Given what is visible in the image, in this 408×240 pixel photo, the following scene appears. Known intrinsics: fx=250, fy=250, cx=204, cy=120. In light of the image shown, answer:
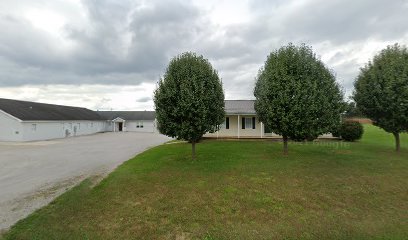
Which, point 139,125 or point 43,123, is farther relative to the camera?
point 139,125

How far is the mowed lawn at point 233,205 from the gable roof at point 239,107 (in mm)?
14891

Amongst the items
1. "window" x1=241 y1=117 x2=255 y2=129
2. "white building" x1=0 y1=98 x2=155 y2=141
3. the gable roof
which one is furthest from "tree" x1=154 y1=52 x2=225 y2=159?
"white building" x1=0 y1=98 x2=155 y2=141

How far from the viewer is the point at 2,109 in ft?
98.4

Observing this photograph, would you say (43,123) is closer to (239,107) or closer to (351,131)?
(239,107)

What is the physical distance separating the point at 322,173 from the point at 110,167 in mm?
10292

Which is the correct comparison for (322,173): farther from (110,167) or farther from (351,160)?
(110,167)

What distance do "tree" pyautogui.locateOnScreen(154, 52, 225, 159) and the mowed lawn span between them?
6.32ft

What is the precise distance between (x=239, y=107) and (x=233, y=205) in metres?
21.8

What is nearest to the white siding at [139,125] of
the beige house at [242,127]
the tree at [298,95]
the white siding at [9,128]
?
the white siding at [9,128]

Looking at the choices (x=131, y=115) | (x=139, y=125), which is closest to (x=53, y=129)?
(x=139, y=125)

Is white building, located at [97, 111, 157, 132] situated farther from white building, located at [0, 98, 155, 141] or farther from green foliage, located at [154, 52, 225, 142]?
green foliage, located at [154, 52, 225, 142]

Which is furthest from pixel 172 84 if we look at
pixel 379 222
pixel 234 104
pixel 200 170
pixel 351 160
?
pixel 234 104

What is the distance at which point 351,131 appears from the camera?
24000 mm

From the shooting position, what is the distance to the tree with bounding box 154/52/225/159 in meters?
11.6
